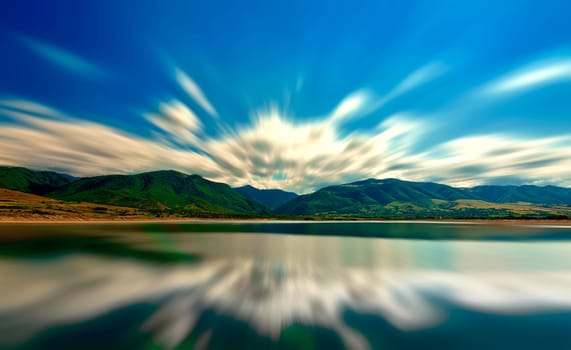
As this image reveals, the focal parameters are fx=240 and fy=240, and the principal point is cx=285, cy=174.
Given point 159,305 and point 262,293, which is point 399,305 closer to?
point 262,293

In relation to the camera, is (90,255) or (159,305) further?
(90,255)

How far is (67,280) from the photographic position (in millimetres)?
21281

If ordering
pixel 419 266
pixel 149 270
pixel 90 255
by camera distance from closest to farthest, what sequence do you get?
pixel 149 270
pixel 419 266
pixel 90 255

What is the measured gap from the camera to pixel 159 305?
51.8 ft

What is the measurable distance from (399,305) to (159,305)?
52.8 ft

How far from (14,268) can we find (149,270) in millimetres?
14319

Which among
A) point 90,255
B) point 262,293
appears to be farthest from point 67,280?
point 262,293

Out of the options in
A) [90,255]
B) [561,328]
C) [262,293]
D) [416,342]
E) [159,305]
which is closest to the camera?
[416,342]

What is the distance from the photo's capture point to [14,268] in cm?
2528

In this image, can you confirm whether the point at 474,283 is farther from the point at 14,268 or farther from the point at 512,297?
the point at 14,268

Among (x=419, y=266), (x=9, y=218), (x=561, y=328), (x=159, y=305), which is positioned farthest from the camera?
(x=9, y=218)

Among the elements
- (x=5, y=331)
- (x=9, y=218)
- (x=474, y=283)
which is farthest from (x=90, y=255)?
(x=9, y=218)

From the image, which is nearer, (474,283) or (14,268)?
(474,283)

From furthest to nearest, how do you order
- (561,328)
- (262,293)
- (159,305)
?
(262,293)
(159,305)
(561,328)
